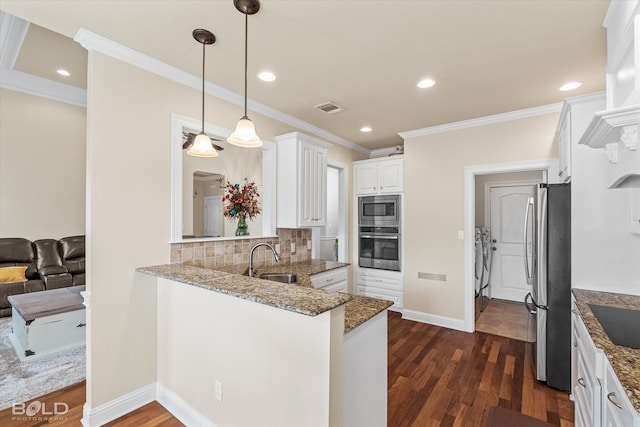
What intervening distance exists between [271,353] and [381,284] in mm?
3278

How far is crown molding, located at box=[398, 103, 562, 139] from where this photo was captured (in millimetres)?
3275

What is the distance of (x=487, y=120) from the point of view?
365cm

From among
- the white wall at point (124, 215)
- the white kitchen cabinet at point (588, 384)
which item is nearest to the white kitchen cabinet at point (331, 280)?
the white wall at point (124, 215)

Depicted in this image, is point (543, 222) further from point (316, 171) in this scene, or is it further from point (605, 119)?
point (316, 171)

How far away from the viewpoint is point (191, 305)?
203cm

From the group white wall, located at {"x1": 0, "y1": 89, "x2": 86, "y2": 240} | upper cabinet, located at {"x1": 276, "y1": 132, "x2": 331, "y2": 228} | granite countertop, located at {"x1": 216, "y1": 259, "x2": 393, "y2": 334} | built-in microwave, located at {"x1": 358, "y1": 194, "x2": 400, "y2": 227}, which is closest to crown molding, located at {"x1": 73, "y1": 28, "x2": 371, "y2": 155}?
upper cabinet, located at {"x1": 276, "y1": 132, "x2": 331, "y2": 228}

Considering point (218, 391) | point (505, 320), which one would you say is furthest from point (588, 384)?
point (505, 320)

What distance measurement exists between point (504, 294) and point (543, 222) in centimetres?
342

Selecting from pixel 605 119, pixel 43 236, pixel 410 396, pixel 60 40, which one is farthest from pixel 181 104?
pixel 43 236

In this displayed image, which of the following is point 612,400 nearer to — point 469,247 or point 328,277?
point 328,277

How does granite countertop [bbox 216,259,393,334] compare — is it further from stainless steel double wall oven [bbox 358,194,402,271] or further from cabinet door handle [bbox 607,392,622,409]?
stainless steel double wall oven [bbox 358,194,402,271]

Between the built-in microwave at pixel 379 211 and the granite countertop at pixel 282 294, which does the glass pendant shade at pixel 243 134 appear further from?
the built-in microwave at pixel 379 211

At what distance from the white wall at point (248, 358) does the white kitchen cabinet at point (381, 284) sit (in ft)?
9.79

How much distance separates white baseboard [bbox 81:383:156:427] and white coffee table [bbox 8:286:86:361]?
4.09 ft
